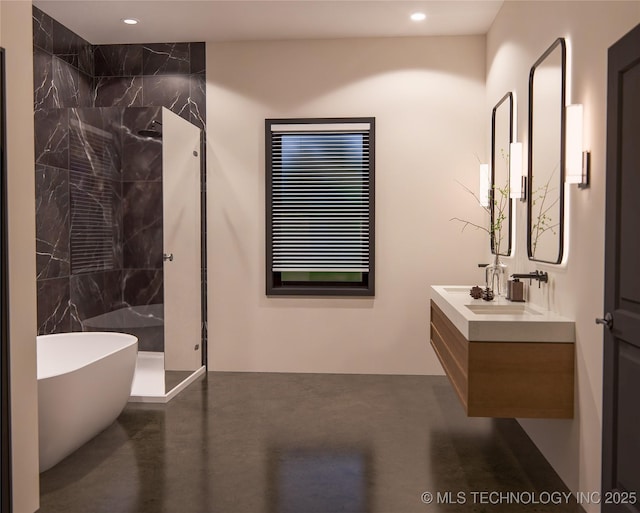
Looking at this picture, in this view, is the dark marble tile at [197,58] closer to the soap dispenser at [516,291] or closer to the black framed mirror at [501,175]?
the black framed mirror at [501,175]

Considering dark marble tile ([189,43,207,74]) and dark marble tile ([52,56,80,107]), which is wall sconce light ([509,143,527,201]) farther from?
dark marble tile ([52,56,80,107])

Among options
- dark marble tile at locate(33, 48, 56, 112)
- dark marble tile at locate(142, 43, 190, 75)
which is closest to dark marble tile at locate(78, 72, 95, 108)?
dark marble tile at locate(33, 48, 56, 112)

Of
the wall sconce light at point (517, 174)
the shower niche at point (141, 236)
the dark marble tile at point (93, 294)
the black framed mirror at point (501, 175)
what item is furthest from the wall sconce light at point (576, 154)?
the dark marble tile at point (93, 294)

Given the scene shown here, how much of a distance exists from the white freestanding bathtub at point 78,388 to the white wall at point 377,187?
1.32 m

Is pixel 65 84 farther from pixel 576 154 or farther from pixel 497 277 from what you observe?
pixel 576 154

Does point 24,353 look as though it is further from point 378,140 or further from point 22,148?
point 378,140

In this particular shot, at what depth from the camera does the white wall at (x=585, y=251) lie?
2381mm

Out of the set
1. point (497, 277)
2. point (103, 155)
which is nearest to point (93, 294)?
point (103, 155)

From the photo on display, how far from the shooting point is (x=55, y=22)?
4.57 metres

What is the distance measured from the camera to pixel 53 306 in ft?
14.3

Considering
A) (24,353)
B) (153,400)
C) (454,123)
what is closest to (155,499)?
(24,353)

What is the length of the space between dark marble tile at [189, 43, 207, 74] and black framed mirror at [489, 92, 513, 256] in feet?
8.51

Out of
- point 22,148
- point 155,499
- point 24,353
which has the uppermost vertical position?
point 22,148

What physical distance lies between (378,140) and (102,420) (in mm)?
3159
